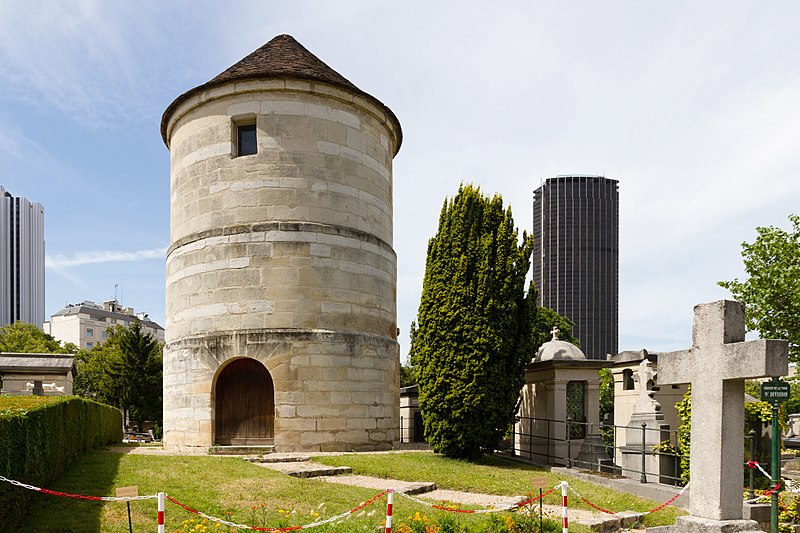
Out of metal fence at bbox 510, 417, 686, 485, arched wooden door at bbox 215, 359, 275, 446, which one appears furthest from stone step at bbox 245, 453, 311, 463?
metal fence at bbox 510, 417, 686, 485

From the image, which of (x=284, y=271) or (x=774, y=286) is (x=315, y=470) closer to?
(x=284, y=271)

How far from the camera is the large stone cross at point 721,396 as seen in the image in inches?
289

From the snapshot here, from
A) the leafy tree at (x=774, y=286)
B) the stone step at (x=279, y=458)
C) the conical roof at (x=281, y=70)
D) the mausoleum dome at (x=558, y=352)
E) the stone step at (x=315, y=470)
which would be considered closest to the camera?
the stone step at (x=315, y=470)

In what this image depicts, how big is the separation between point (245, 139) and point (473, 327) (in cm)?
783

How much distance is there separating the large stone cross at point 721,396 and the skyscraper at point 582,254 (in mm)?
145884

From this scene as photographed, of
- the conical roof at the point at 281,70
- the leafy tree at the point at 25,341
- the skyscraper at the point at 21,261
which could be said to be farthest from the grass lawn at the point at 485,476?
the skyscraper at the point at 21,261

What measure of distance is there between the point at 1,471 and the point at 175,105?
44.5 ft

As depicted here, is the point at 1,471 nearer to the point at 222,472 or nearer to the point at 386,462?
the point at 222,472

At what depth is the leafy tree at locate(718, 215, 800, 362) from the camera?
23.9 meters

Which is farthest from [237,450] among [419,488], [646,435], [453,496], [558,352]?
[646,435]

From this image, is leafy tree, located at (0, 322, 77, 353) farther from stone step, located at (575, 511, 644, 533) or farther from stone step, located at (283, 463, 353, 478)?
stone step, located at (575, 511, 644, 533)

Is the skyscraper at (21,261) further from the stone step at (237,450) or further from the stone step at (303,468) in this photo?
the stone step at (303,468)

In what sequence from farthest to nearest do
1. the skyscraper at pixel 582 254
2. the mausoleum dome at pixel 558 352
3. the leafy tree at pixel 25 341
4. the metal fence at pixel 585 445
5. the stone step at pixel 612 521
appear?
the skyscraper at pixel 582 254
the leafy tree at pixel 25 341
the mausoleum dome at pixel 558 352
the metal fence at pixel 585 445
the stone step at pixel 612 521

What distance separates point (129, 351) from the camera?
3631cm
